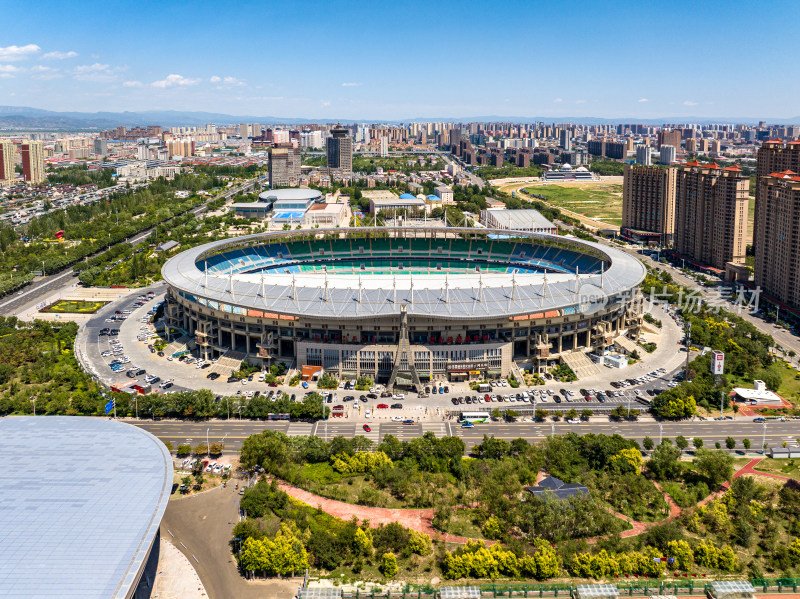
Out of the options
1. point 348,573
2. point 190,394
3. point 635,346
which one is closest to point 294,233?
point 190,394

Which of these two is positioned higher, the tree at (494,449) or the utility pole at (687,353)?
the utility pole at (687,353)

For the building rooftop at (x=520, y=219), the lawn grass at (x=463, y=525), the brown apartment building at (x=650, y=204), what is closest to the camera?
the lawn grass at (x=463, y=525)

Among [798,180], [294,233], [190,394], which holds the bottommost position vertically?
[190,394]

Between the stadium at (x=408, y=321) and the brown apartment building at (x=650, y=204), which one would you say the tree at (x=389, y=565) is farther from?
the brown apartment building at (x=650, y=204)

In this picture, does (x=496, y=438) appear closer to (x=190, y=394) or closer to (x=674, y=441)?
(x=674, y=441)

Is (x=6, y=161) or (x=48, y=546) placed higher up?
(x=6, y=161)

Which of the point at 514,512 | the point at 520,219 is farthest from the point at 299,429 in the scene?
the point at 520,219

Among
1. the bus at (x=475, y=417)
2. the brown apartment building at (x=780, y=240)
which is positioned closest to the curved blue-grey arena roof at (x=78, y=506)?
the bus at (x=475, y=417)

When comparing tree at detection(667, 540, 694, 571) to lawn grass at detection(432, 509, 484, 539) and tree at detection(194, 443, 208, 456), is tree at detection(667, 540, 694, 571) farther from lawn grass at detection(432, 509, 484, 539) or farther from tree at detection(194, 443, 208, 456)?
tree at detection(194, 443, 208, 456)
